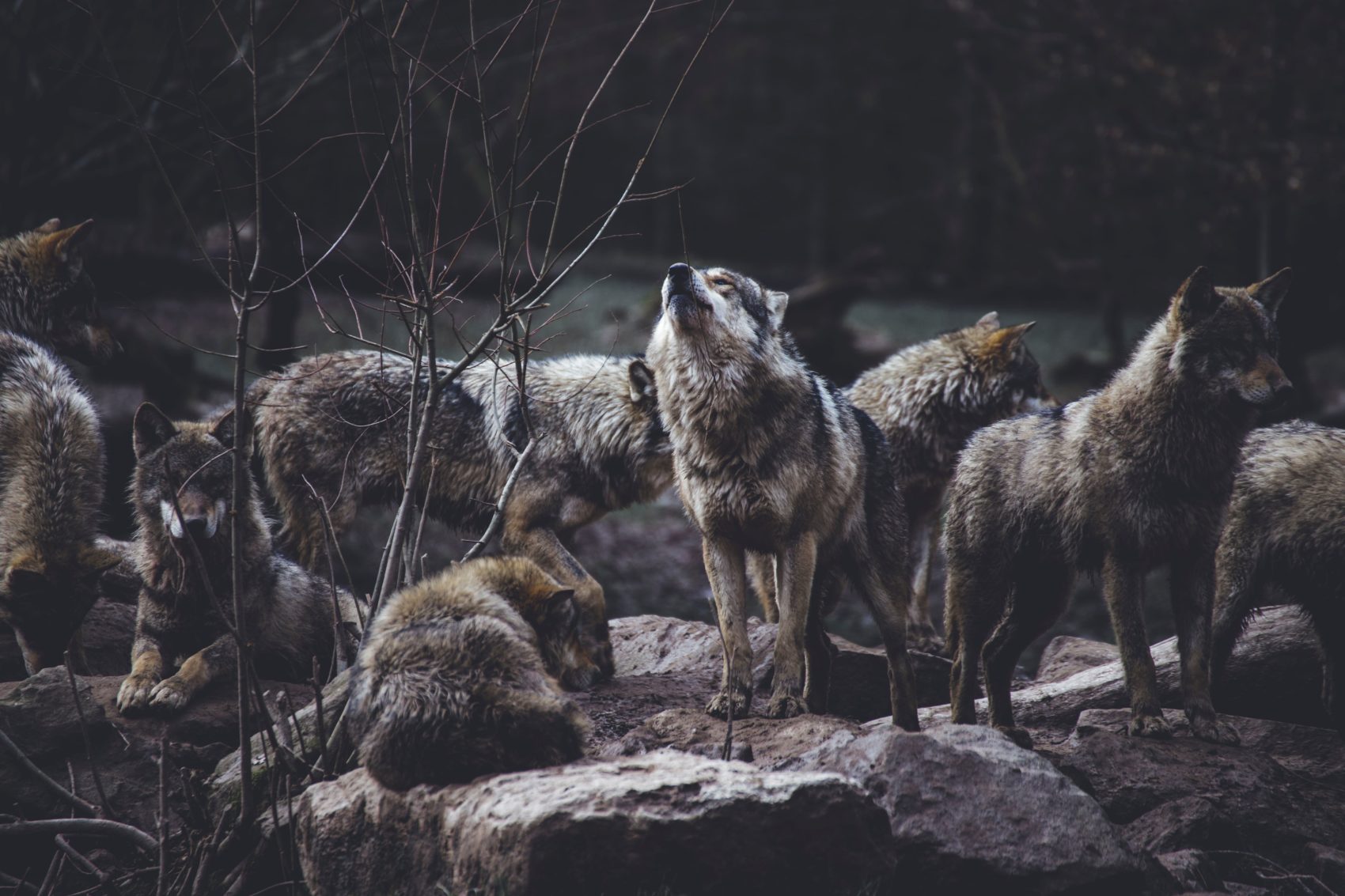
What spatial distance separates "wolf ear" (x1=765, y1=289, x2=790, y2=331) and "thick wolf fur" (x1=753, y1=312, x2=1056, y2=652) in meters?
2.39

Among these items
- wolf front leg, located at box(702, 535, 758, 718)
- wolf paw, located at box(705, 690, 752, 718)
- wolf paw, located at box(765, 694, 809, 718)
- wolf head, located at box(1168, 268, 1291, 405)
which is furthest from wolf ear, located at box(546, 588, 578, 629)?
wolf head, located at box(1168, 268, 1291, 405)

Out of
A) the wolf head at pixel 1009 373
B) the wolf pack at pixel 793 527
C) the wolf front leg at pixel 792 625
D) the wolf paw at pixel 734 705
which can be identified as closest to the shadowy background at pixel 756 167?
the wolf head at pixel 1009 373

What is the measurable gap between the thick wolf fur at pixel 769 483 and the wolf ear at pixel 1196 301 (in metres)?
1.92

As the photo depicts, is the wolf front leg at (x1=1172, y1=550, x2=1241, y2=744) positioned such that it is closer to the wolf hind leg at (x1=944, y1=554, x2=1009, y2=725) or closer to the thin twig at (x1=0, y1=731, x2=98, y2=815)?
the wolf hind leg at (x1=944, y1=554, x2=1009, y2=725)

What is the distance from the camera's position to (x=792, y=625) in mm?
6031

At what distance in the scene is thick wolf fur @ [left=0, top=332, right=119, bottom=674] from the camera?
6.50 meters

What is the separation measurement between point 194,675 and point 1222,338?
582 cm

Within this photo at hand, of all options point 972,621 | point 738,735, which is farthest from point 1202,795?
point 738,735

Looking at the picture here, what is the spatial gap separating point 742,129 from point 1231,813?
28087mm

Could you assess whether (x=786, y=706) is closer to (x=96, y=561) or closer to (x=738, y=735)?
(x=738, y=735)

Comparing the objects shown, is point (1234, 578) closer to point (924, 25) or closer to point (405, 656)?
point (405, 656)

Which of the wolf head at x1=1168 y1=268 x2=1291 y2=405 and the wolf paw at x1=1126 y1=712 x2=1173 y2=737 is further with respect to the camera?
the wolf head at x1=1168 y1=268 x2=1291 y2=405

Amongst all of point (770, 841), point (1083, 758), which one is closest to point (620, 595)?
point (1083, 758)

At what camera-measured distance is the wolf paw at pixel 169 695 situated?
591cm
